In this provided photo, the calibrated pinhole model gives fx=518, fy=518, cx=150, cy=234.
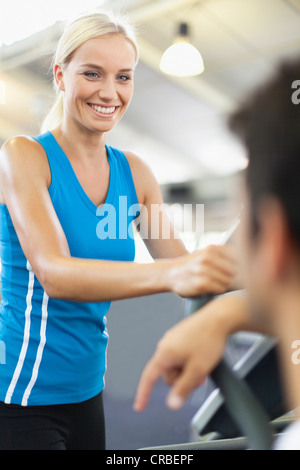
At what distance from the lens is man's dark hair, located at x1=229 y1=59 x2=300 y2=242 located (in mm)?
Answer: 446

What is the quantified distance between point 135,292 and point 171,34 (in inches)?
220

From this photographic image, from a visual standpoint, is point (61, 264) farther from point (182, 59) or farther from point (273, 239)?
point (182, 59)

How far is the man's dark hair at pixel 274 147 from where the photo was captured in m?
0.45

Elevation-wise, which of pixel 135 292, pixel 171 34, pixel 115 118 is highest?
pixel 171 34

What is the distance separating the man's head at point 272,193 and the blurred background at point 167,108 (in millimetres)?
31

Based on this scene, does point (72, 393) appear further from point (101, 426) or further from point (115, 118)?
point (115, 118)

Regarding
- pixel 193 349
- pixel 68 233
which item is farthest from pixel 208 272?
pixel 68 233

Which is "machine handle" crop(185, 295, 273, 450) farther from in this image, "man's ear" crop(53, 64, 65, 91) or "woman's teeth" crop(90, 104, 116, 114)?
"man's ear" crop(53, 64, 65, 91)

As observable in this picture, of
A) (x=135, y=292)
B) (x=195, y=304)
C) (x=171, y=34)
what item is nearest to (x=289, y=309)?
(x=195, y=304)

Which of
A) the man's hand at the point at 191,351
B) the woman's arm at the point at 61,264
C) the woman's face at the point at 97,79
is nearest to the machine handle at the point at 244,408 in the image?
the man's hand at the point at 191,351

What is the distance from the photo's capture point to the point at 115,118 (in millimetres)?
1177

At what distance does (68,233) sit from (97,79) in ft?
1.14

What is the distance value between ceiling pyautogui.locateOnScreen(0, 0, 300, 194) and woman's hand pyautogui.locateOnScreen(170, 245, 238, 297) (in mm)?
1219
